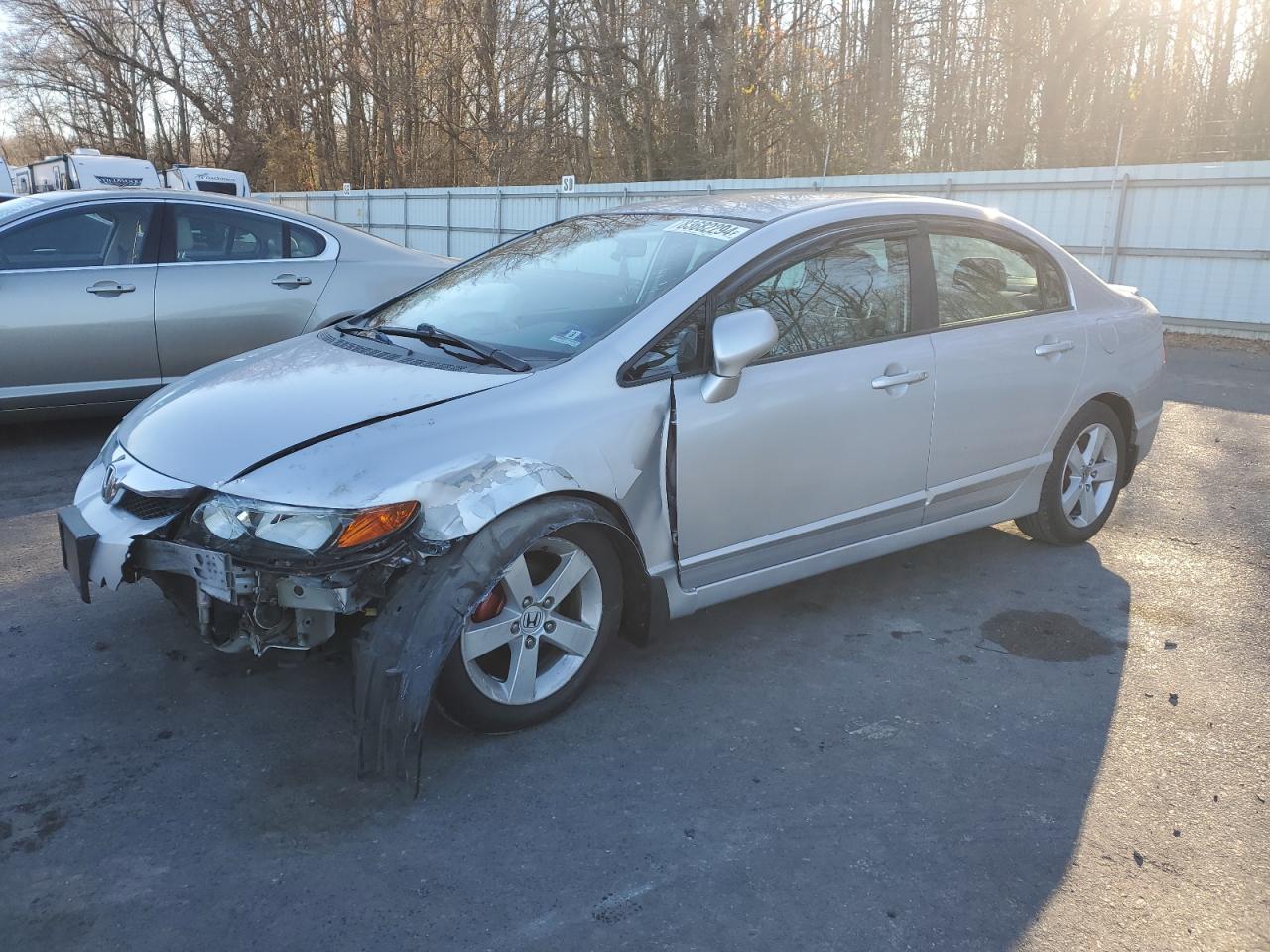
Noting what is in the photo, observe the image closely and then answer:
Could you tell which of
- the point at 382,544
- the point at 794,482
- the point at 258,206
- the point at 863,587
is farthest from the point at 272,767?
the point at 258,206

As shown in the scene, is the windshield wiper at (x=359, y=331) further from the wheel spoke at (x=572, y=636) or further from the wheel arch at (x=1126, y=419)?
the wheel arch at (x=1126, y=419)

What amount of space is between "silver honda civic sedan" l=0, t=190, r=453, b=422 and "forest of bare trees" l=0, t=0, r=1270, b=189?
16532 millimetres

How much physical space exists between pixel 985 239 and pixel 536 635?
2.69 meters

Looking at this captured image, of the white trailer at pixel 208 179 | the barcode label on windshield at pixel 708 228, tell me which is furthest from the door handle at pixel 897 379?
the white trailer at pixel 208 179

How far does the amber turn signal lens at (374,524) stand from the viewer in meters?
2.84

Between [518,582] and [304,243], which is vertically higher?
[304,243]

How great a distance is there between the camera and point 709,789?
2.95m

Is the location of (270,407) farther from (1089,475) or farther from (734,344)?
(1089,475)

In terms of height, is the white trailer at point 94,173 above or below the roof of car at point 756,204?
below

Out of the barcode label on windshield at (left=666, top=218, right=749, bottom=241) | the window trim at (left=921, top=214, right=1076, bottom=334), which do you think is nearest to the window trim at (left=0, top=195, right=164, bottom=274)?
the barcode label on windshield at (left=666, top=218, right=749, bottom=241)

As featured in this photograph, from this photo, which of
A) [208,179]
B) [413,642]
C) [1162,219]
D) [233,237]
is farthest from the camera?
[208,179]

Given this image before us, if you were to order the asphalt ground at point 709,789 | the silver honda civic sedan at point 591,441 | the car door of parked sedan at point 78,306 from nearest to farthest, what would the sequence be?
the asphalt ground at point 709,789 → the silver honda civic sedan at point 591,441 → the car door of parked sedan at point 78,306

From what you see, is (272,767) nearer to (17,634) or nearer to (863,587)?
(17,634)

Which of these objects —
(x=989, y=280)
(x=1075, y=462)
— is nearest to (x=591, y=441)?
(x=989, y=280)
